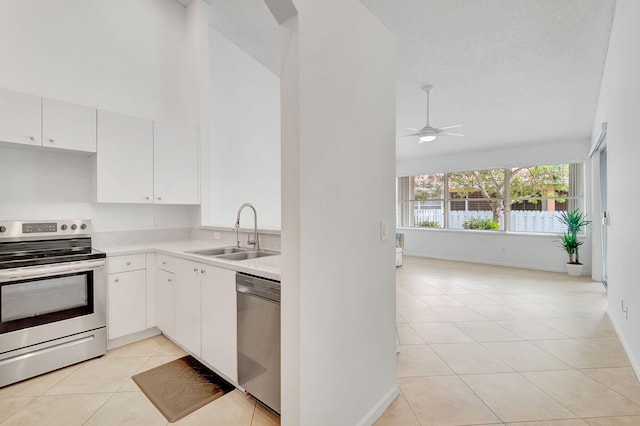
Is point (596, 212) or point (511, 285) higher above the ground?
point (596, 212)

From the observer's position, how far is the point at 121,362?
98.6 inches

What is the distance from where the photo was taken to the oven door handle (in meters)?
2.15

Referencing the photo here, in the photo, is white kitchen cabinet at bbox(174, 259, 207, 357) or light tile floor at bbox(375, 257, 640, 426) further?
white kitchen cabinet at bbox(174, 259, 207, 357)

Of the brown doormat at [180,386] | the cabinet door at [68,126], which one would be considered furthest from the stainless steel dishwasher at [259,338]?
the cabinet door at [68,126]

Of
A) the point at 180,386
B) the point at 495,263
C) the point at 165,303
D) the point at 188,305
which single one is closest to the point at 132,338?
the point at 165,303

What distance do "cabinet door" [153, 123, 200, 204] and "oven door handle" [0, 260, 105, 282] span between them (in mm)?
941

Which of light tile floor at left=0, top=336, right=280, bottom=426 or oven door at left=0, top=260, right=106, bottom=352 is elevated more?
oven door at left=0, top=260, right=106, bottom=352

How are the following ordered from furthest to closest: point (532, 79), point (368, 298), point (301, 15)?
1. point (532, 79)
2. point (368, 298)
3. point (301, 15)

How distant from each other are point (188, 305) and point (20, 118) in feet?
6.59

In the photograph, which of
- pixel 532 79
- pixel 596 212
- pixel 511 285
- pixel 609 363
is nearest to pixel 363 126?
pixel 609 363

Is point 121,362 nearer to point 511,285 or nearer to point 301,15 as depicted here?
point 301,15

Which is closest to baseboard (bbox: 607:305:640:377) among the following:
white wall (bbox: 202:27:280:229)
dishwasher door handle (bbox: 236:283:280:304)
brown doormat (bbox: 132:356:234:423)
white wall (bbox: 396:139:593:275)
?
dishwasher door handle (bbox: 236:283:280:304)

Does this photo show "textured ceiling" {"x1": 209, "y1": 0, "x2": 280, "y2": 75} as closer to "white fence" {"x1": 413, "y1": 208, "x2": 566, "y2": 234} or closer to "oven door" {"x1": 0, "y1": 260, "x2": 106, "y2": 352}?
"oven door" {"x1": 0, "y1": 260, "x2": 106, "y2": 352}

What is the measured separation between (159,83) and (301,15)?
2972 millimetres
